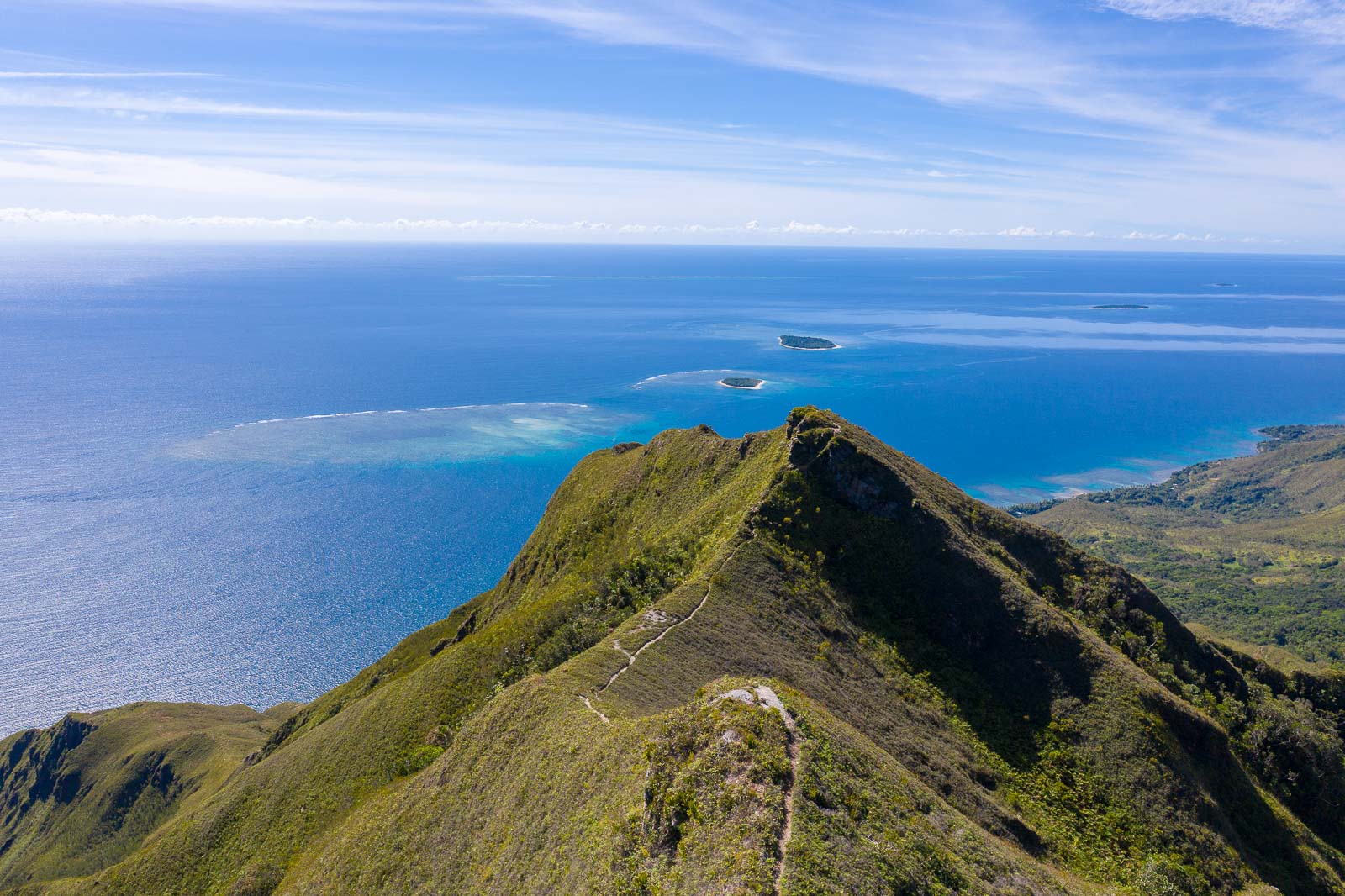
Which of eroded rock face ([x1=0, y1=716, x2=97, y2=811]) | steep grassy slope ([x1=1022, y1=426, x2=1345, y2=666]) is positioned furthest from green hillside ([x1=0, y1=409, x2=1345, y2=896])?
steep grassy slope ([x1=1022, y1=426, x2=1345, y2=666])

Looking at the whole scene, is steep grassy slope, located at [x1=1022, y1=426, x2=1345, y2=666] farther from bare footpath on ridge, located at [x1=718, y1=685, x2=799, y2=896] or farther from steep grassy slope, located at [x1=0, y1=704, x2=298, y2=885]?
steep grassy slope, located at [x1=0, y1=704, x2=298, y2=885]

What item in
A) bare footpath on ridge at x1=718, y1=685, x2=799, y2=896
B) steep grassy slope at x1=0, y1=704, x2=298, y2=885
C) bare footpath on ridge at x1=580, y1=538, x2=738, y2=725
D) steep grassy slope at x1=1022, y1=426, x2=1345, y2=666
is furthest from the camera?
steep grassy slope at x1=1022, y1=426, x2=1345, y2=666

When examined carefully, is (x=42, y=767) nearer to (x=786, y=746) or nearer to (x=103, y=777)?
(x=103, y=777)

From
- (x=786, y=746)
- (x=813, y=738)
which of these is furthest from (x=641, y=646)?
(x=786, y=746)

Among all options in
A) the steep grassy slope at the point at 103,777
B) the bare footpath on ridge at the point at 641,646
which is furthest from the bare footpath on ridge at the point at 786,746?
the steep grassy slope at the point at 103,777

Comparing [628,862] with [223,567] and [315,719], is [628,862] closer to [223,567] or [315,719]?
[315,719]
